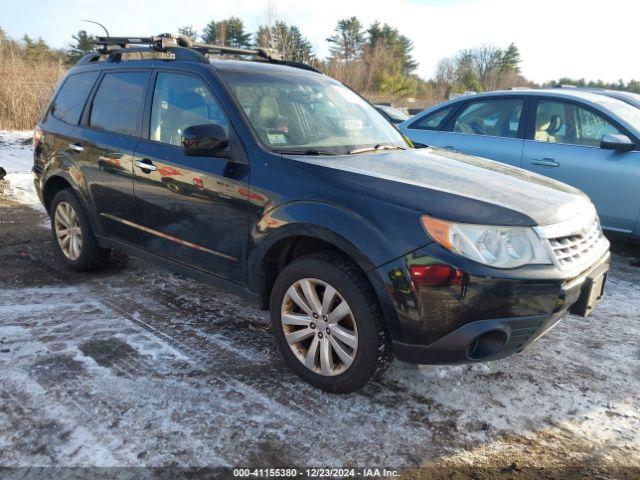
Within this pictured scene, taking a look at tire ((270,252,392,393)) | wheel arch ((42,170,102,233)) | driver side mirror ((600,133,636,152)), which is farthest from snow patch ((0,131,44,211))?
driver side mirror ((600,133,636,152))

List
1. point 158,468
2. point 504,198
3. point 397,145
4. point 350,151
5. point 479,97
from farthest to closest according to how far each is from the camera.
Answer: point 479,97, point 397,145, point 350,151, point 504,198, point 158,468

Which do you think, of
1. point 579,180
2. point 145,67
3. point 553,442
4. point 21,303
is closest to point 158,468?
point 553,442

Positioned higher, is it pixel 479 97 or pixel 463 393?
pixel 479 97

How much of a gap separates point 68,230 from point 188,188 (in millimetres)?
1932

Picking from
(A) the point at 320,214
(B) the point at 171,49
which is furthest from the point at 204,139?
(B) the point at 171,49

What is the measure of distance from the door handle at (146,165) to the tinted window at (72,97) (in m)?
1.18

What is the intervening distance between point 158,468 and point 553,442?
1833 mm

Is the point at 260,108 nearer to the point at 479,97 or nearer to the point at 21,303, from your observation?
the point at 21,303

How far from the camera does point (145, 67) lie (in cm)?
381

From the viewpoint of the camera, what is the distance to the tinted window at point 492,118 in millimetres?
5707

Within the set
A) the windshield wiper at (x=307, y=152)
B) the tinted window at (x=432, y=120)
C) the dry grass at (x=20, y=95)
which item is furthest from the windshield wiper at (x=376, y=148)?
the dry grass at (x=20, y=95)

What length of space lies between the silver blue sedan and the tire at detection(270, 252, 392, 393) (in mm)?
3553

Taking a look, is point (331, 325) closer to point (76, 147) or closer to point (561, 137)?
point (76, 147)

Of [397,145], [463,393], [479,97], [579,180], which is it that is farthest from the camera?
[479,97]
